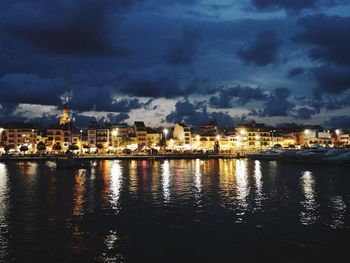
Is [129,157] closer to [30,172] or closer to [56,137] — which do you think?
[30,172]

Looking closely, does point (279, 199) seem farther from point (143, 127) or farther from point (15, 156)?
point (143, 127)

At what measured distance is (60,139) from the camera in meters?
170

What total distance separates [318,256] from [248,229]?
5974 millimetres

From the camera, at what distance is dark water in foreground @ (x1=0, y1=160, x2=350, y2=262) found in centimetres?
2100

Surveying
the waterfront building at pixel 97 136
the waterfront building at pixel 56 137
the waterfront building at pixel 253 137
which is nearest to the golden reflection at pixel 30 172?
the waterfront building at pixel 56 137

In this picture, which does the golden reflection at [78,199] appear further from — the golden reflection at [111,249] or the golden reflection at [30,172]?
the golden reflection at [30,172]

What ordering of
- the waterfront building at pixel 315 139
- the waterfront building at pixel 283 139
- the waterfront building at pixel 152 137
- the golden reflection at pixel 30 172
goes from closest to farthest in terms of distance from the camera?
the golden reflection at pixel 30 172, the waterfront building at pixel 152 137, the waterfront building at pixel 283 139, the waterfront building at pixel 315 139

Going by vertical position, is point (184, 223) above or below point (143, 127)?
below

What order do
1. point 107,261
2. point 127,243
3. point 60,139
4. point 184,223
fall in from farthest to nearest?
point 60,139 < point 184,223 < point 127,243 < point 107,261

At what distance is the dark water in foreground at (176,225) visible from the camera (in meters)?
21.0

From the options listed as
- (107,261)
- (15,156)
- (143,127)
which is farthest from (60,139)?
(107,261)

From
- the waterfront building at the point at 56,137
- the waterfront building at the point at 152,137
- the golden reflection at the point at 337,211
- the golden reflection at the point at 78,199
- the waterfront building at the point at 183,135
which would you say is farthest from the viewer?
the waterfront building at the point at 183,135

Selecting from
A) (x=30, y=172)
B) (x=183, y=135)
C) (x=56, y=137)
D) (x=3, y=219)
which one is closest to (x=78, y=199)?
(x=3, y=219)

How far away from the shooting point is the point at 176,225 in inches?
1073
